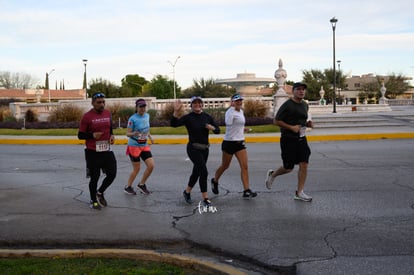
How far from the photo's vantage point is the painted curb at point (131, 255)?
474 cm

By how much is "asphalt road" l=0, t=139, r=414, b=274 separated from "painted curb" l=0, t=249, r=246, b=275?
36cm

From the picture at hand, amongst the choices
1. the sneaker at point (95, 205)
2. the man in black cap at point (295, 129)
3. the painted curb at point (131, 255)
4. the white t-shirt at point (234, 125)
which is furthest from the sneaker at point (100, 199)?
the man in black cap at point (295, 129)

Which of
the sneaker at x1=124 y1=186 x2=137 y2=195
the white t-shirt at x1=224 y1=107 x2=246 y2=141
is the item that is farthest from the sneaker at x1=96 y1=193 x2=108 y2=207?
Answer: the white t-shirt at x1=224 y1=107 x2=246 y2=141

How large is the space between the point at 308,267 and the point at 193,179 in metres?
3.11

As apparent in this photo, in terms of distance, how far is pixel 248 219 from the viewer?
22.1ft

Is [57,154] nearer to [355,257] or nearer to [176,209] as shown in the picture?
[176,209]

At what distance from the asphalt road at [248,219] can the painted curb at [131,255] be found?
14.2 inches

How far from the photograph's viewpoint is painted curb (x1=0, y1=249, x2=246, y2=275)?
4742mm

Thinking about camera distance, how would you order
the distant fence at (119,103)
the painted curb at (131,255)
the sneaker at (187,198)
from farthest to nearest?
1. the distant fence at (119,103)
2. the sneaker at (187,198)
3. the painted curb at (131,255)

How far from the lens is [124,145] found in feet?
64.2

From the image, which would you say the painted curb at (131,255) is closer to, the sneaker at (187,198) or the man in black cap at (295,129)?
the sneaker at (187,198)

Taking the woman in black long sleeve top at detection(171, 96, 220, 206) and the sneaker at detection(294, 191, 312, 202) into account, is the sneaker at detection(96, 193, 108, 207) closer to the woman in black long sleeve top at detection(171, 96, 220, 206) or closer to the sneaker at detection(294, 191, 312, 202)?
the woman in black long sleeve top at detection(171, 96, 220, 206)

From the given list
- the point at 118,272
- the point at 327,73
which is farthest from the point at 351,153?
the point at 327,73

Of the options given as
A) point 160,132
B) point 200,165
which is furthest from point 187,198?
point 160,132
